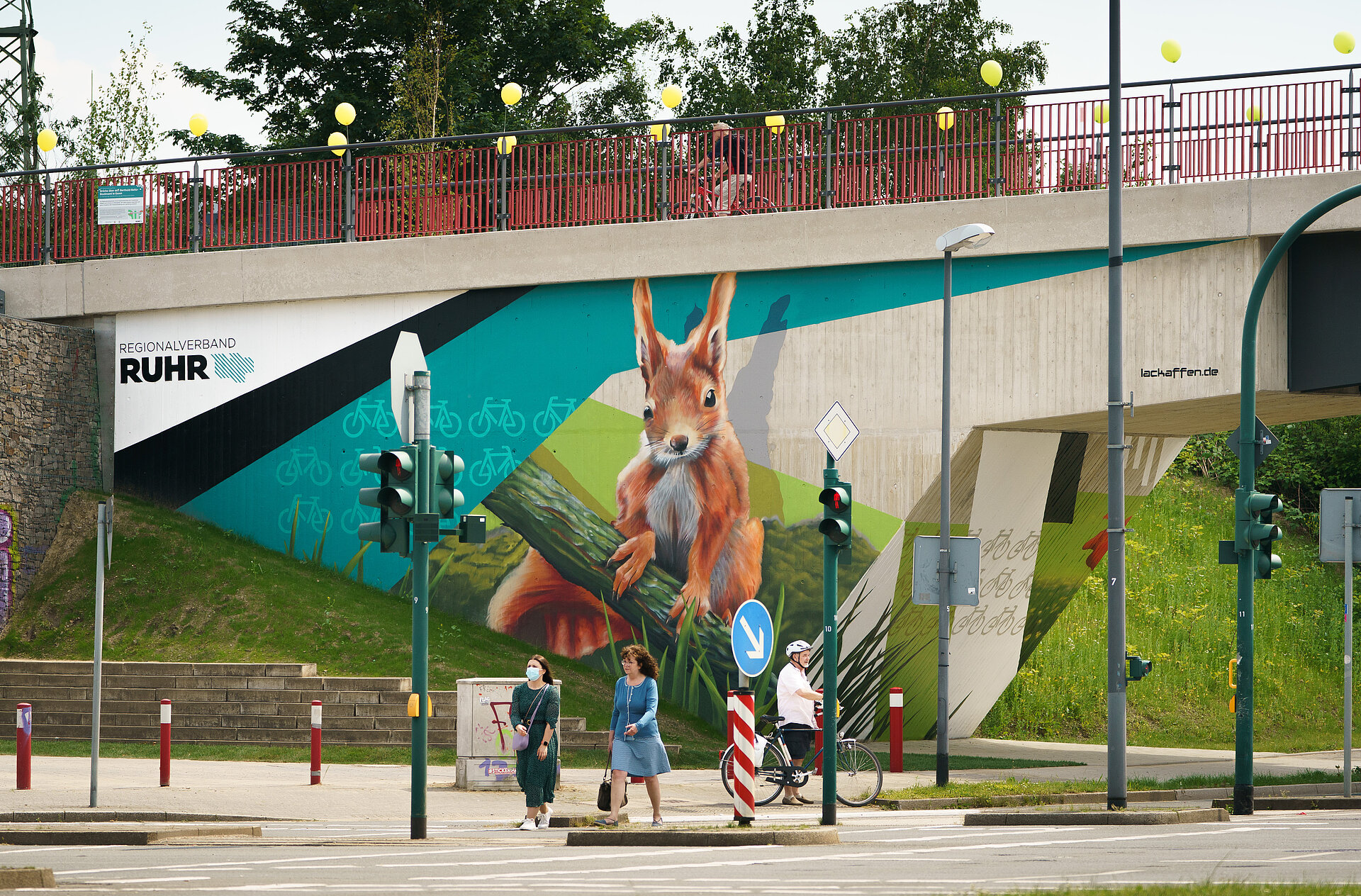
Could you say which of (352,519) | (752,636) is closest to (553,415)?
(352,519)

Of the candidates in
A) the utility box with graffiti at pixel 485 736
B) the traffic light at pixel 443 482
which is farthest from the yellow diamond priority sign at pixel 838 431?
the traffic light at pixel 443 482

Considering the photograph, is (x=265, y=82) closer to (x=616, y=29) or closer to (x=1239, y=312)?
(x=616, y=29)

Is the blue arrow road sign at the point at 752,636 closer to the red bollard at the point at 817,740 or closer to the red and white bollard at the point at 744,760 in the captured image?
the red bollard at the point at 817,740

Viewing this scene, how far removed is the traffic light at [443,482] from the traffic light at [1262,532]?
8102mm

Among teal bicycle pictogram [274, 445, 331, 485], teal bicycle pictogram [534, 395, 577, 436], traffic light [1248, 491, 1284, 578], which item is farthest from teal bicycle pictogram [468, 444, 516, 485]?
traffic light [1248, 491, 1284, 578]

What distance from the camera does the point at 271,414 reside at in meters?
24.2

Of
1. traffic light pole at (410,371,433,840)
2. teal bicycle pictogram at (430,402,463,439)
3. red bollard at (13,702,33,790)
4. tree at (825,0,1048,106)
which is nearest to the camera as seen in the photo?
traffic light pole at (410,371,433,840)

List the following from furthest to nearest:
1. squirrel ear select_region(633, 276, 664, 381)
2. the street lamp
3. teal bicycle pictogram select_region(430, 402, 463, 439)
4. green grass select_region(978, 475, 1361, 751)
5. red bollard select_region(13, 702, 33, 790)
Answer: green grass select_region(978, 475, 1361, 751) < teal bicycle pictogram select_region(430, 402, 463, 439) < squirrel ear select_region(633, 276, 664, 381) < the street lamp < red bollard select_region(13, 702, 33, 790)

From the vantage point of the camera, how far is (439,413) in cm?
2334

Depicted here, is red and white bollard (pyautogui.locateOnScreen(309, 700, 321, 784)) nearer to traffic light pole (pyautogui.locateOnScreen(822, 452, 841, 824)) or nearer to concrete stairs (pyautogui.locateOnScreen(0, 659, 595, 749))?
concrete stairs (pyautogui.locateOnScreen(0, 659, 595, 749))

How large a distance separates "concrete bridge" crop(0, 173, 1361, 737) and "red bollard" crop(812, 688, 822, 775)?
3497 mm

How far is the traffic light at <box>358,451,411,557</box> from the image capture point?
12461 mm

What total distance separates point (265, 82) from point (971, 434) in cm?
3110

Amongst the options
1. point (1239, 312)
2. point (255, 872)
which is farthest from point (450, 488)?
point (1239, 312)
